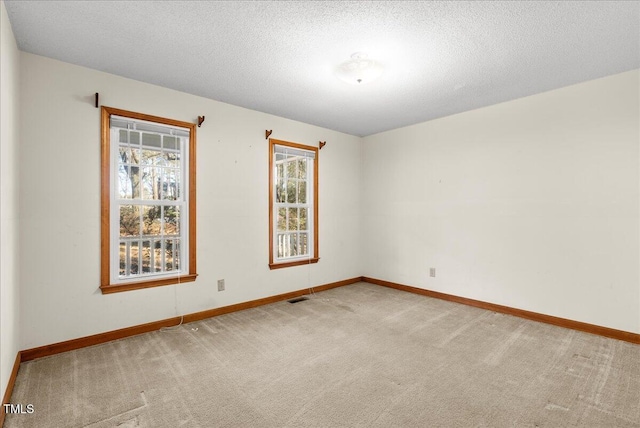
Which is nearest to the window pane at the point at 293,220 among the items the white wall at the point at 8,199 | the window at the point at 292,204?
the window at the point at 292,204

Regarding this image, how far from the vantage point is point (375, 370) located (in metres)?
2.39

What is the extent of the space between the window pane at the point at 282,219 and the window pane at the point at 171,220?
4.52ft

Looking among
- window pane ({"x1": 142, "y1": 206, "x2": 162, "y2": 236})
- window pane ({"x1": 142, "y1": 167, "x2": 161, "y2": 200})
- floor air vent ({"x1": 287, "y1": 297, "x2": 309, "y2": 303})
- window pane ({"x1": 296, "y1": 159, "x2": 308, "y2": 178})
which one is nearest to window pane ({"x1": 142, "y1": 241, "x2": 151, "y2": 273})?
window pane ({"x1": 142, "y1": 206, "x2": 162, "y2": 236})

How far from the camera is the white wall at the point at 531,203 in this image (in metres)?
3.00

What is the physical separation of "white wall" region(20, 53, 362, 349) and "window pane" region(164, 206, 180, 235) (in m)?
0.23

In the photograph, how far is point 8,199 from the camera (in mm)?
2137

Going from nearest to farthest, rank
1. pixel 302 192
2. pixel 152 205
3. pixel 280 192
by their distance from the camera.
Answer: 1. pixel 152 205
2. pixel 280 192
3. pixel 302 192

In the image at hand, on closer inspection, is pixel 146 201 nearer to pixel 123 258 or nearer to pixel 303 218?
pixel 123 258

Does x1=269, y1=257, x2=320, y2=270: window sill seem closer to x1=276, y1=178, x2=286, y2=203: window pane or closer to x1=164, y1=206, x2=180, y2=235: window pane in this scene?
x1=276, y1=178, x2=286, y2=203: window pane

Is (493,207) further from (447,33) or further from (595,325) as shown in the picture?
(447,33)

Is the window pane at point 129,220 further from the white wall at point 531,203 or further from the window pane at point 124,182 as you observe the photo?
the white wall at point 531,203

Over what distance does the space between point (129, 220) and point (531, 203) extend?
4303mm

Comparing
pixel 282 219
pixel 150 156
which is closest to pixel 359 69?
pixel 150 156

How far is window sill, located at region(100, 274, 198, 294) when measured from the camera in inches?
116
